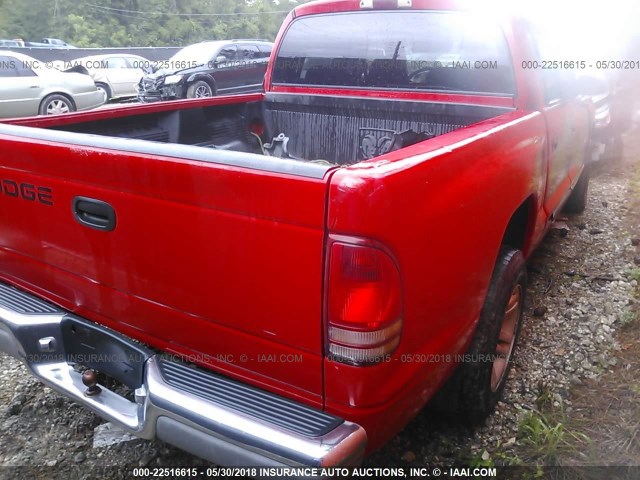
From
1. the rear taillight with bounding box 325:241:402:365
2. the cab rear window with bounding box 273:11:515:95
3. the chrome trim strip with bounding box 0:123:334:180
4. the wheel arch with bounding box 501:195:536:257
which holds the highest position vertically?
the cab rear window with bounding box 273:11:515:95

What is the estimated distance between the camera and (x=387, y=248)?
58.4 inches

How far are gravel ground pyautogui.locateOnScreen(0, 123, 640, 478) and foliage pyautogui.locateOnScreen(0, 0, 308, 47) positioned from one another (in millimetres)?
Result: 39485

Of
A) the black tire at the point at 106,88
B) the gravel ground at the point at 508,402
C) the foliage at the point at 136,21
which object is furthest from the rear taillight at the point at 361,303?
the foliage at the point at 136,21

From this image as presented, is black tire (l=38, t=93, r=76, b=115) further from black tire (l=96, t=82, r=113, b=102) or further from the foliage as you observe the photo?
the foliage

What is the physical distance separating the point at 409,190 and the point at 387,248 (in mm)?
185

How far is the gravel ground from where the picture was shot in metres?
2.37

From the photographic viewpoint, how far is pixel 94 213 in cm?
195

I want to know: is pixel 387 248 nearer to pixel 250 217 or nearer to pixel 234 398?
pixel 250 217

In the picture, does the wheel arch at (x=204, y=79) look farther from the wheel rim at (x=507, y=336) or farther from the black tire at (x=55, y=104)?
the wheel rim at (x=507, y=336)

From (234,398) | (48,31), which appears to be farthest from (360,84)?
(48,31)

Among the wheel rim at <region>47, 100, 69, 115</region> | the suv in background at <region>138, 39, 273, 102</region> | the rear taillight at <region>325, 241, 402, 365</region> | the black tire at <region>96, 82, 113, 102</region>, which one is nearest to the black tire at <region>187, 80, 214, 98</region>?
the suv in background at <region>138, 39, 273, 102</region>

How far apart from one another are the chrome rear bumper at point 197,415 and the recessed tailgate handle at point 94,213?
0.39 metres

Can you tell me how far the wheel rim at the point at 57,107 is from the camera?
1115 centimetres

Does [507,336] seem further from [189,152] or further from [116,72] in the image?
[116,72]
